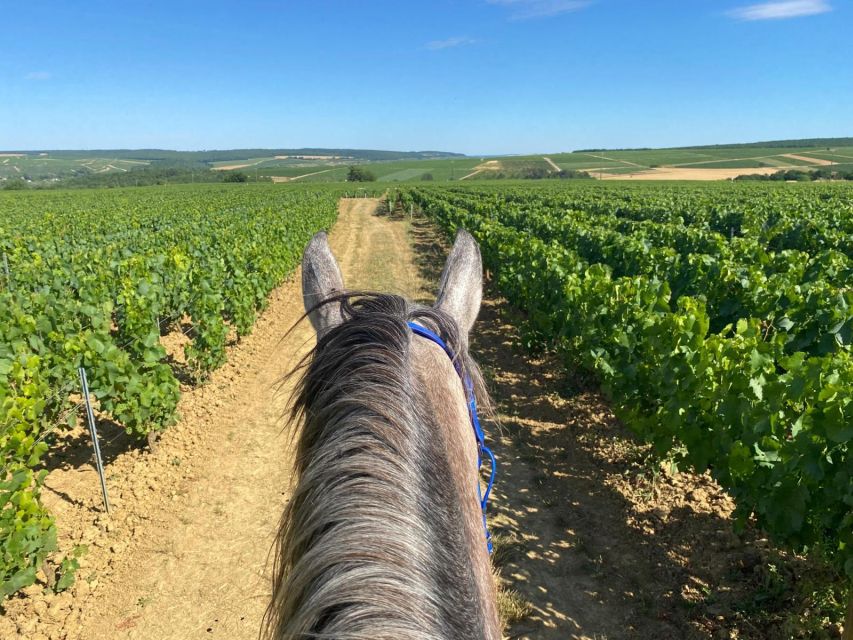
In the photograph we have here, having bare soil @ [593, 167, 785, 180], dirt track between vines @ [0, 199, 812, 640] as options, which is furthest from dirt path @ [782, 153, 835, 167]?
dirt track between vines @ [0, 199, 812, 640]

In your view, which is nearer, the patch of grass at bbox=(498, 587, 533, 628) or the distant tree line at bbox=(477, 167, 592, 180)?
the patch of grass at bbox=(498, 587, 533, 628)

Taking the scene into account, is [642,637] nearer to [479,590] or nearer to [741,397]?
[741,397]

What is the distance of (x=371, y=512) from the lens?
882mm

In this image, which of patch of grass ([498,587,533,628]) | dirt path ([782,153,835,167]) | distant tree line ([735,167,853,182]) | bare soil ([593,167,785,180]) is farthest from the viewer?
dirt path ([782,153,835,167])

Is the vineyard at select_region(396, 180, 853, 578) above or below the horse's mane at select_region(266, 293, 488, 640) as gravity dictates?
below

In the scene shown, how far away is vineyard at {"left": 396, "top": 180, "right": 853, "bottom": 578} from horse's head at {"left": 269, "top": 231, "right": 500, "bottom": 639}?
278 cm

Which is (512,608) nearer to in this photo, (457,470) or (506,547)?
(506,547)

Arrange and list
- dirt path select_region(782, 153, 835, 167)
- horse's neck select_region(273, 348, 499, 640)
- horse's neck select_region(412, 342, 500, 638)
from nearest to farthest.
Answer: horse's neck select_region(273, 348, 499, 640) < horse's neck select_region(412, 342, 500, 638) < dirt path select_region(782, 153, 835, 167)

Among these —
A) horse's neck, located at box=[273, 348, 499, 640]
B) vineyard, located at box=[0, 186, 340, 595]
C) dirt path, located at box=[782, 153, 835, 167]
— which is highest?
dirt path, located at box=[782, 153, 835, 167]

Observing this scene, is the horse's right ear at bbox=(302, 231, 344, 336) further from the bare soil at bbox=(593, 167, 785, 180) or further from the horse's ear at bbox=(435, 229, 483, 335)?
the bare soil at bbox=(593, 167, 785, 180)

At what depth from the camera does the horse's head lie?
31.7 inches


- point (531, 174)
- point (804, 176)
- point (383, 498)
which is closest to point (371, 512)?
point (383, 498)

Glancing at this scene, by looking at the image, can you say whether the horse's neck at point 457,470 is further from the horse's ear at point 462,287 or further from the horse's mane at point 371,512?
the horse's ear at point 462,287

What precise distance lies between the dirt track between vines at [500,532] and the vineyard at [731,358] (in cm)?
61
